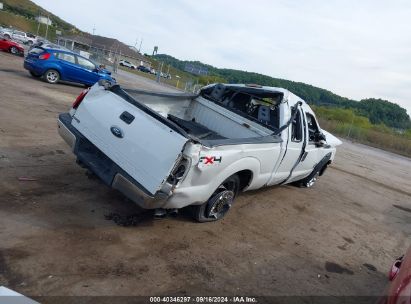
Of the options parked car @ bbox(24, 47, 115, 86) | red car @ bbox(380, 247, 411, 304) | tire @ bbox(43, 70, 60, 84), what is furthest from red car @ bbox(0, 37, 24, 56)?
red car @ bbox(380, 247, 411, 304)

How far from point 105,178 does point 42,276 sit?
138 cm

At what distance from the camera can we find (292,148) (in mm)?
6426

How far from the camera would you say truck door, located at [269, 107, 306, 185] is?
20.6ft

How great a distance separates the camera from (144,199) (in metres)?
4.29

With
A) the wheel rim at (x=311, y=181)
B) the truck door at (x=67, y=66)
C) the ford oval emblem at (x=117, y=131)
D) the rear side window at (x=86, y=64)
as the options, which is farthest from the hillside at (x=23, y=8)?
the ford oval emblem at (x=117, y=131)

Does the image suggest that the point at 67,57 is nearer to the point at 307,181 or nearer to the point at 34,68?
the point at 34,68

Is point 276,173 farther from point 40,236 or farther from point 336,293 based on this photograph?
point 40,236

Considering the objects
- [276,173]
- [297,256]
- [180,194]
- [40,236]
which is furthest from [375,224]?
[40,236]

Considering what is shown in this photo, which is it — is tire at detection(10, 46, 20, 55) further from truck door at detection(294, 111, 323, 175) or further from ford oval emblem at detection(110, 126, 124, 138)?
ford oval emblem at detection(110, 126, 124, 138)

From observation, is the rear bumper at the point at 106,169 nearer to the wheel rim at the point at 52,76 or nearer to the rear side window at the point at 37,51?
the wheel rim at the point at 52,76

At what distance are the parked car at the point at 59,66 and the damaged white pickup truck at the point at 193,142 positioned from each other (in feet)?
36.4

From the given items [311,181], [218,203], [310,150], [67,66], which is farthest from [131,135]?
[67,66]

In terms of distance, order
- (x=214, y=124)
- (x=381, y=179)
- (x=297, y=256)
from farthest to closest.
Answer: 1. (x=381, y=179)
2. (x=214, y=124)
3. (x=297, y=256)

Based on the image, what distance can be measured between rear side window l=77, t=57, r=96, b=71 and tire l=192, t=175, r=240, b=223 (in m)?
14.4
